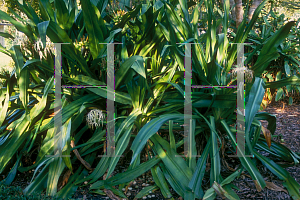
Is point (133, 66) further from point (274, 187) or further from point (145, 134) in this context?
point (274, 187)

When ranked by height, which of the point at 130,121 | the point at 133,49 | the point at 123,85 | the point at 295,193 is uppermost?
the point at 133,49

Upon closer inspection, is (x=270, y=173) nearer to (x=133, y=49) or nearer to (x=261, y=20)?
(x=133, y=49)

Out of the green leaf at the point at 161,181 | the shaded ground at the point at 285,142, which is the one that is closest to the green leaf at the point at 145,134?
the green leaf at the point at 161,181

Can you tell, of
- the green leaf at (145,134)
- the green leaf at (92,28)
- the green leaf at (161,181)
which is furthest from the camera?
the green leaf at (92,28)

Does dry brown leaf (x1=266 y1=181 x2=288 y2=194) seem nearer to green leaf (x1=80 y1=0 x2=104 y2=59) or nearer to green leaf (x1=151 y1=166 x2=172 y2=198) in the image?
green leaf (x1=151 y1=166 x2=172 y2=198)

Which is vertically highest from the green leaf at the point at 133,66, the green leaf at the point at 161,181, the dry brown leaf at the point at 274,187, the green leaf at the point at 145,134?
the green leaf at the point at 133,66

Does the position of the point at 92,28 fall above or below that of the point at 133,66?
above

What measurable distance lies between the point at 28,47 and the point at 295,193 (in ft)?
6.45

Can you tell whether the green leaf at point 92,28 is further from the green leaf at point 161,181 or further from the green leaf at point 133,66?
the green leaf at point 161,181

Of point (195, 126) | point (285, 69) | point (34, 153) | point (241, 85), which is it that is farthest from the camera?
point (285, 69)

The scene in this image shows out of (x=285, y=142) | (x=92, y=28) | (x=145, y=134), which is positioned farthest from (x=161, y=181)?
(x=285, y=142)

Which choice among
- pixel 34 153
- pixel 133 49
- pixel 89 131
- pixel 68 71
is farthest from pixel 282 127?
pixel 34 153

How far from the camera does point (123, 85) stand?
203 cm

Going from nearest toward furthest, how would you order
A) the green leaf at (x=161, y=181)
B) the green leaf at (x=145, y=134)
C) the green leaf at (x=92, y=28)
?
the green leaf at (x=145, y=134), the green leaf at (x=161, y=181), the green leaf at (x=92, y=28)
